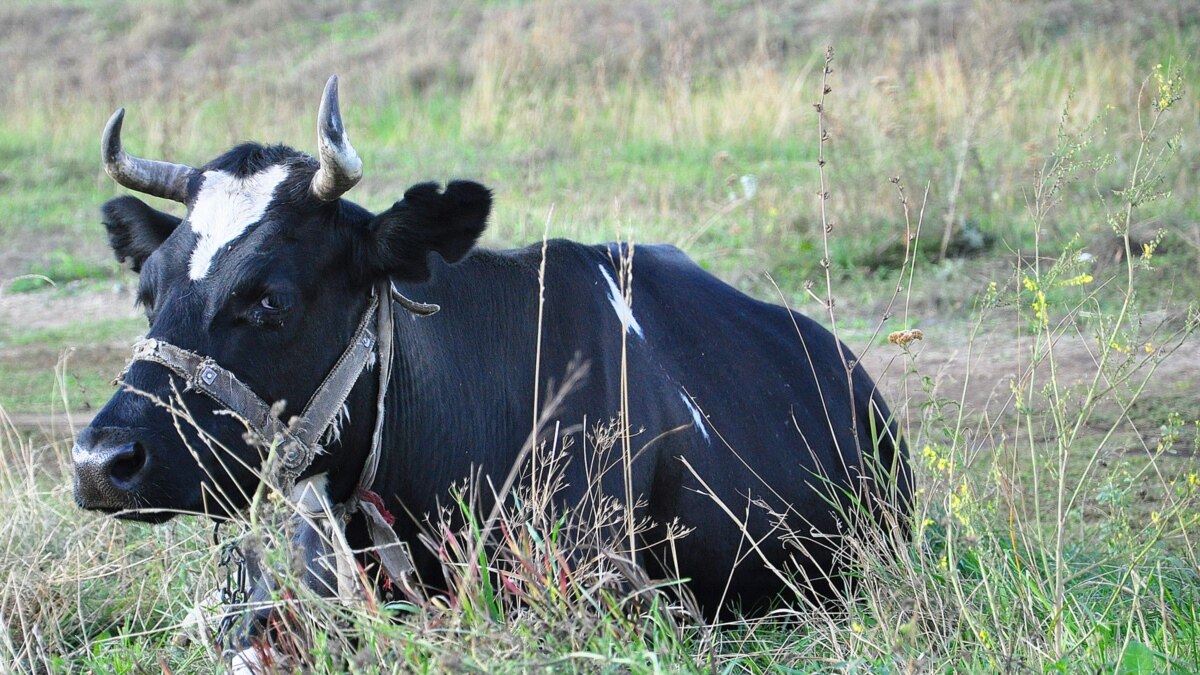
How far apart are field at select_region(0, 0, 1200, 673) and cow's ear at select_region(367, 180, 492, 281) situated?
0.27 m

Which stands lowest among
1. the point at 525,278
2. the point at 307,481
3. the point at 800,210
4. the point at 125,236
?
the point at 800,210

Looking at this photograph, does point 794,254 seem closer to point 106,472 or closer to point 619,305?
point 619,305

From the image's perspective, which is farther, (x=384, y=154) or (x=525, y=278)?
(x=384, y=154)

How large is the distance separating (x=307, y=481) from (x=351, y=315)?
464 millimetres

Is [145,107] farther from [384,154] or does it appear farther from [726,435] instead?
[726,435]

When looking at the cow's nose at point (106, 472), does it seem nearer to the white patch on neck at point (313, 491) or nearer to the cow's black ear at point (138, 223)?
the white patch on neck at point (313, 491)

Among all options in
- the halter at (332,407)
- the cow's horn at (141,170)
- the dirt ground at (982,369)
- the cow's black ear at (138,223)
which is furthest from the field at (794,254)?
the cow's horn at (141,170)

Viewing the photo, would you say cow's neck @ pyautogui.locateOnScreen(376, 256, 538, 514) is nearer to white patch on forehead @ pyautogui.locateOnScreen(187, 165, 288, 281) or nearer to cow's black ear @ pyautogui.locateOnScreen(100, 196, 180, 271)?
white patch on forehead @ pyautogui.locateOnScreen(187, 165, 288, 281)

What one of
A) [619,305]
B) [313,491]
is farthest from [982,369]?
[313,491]

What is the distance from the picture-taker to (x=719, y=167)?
1129 centimetres

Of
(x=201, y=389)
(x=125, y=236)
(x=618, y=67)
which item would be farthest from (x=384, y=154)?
(x=201, y=389)

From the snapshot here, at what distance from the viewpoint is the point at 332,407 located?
3.46 metres

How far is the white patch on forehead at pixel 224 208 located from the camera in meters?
3.39

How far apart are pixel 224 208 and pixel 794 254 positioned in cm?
593
